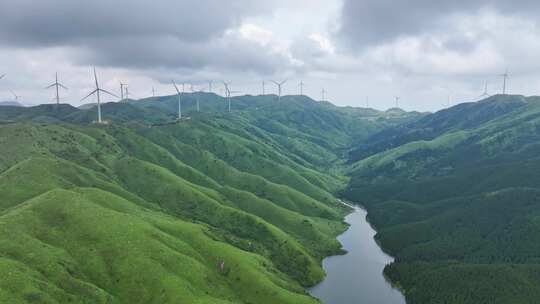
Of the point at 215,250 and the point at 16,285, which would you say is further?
the point at 215,250

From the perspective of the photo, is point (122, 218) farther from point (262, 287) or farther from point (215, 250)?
point (262, 287)

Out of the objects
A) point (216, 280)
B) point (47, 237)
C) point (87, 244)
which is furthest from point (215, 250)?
point (47, 237)

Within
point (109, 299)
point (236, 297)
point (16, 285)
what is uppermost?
point (16, 285)

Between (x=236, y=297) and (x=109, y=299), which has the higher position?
(x=109, y=299)

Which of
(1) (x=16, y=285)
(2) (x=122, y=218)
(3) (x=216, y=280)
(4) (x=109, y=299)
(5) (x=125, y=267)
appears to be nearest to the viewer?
(1) (x=16, y=285)

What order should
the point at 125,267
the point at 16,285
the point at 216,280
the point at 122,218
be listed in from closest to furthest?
1. the point at 16,285
2. the point at 125,267
3. the point at 216,280
4. the point at 122,218

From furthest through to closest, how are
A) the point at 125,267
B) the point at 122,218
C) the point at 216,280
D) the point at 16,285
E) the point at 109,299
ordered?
the point at 122,218
the point at 216,280
the point at 125,267
the point at 109,299
the point at 16,285

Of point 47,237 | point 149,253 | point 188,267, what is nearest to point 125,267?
point 149,253

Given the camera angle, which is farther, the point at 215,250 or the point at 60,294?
the point at 215,250

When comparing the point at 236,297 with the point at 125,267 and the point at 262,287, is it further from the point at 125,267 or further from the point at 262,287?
the point at 125,267
